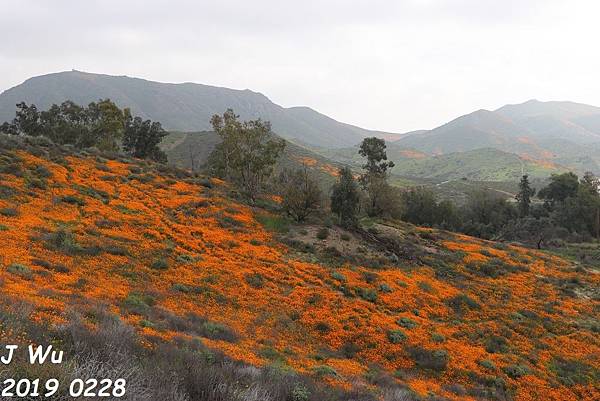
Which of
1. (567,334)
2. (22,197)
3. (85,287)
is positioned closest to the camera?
(85,287)

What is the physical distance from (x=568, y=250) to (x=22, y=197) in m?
57.9

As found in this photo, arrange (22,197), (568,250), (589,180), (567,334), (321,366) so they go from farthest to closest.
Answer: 1. (589,180)
2. (568,250)
3. (22,197)
4. (567,334)
5. (321,366)

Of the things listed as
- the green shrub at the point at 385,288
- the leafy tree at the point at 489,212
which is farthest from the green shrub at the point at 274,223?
the leafy tree at the point at 489,212

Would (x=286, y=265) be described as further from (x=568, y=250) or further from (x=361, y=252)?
(x=568, y=250)

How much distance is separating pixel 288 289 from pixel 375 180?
38.2 m

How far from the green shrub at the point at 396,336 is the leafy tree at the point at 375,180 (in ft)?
122

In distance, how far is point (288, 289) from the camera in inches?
909

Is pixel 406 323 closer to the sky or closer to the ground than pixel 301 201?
closer to the ground

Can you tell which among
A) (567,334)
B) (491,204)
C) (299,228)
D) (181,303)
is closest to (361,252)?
(299,228)

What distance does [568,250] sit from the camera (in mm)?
53062

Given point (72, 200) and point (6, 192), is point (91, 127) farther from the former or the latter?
point (6, 192)

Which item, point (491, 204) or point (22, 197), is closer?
point (22, 197)

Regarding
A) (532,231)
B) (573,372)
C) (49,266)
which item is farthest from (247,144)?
(532,231)

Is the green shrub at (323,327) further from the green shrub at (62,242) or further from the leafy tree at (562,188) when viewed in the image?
the leafy tree at (562,188)
